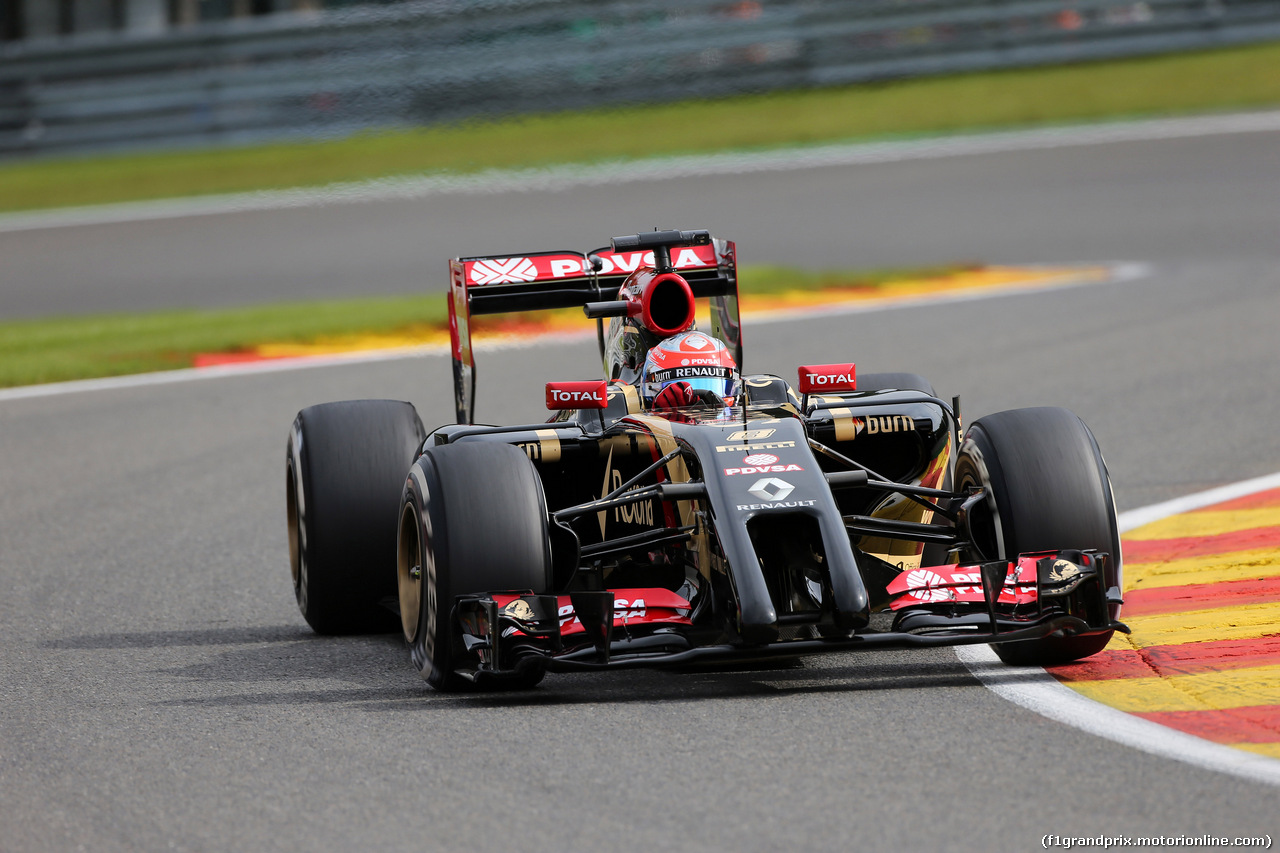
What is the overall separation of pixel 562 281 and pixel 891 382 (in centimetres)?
144

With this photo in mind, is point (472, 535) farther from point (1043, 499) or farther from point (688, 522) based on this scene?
point (1043, 499)

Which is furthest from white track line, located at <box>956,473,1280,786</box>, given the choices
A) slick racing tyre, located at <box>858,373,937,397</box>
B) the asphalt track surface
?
slick racing tyre, located at <box>858,373,937,397</box>

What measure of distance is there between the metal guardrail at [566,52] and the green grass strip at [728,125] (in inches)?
10.3

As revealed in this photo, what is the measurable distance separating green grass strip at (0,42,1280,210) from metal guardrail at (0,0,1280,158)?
0.26m

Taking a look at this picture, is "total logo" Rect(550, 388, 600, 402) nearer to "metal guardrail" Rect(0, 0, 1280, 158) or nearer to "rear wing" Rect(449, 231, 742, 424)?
"rear wing" Rect(449, 231, 742, 424)

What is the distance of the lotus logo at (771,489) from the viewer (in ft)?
18.0

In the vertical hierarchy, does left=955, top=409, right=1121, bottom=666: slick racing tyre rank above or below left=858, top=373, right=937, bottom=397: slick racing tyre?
below

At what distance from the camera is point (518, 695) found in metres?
5.60

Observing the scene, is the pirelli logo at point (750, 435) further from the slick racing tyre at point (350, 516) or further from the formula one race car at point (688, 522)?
the slick racing tyre at point (350, 516)

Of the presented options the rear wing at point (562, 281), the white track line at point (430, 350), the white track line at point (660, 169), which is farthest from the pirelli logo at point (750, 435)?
the white track line at point (660, 169)

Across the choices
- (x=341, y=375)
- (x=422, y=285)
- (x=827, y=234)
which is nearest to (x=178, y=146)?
(x=422, y=285)

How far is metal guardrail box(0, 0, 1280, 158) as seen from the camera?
22844 millimetres

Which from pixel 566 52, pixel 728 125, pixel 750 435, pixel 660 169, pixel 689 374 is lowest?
pixel 750 435

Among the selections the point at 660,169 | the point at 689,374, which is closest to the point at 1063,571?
the point at 689,374
